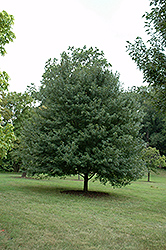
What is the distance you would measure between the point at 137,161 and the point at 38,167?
5.22 metres

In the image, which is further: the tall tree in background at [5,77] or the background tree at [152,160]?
the background tree at [152,160]

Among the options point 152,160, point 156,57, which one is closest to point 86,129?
point 156,57

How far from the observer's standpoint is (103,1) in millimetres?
7520

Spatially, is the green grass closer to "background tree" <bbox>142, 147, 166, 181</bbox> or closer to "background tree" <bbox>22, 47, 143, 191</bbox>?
"background tree" <bbox>22, 47, 143, 191</bbox>

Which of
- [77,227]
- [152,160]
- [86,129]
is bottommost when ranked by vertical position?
[77,227]

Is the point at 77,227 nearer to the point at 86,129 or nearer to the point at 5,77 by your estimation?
the point at 5,77

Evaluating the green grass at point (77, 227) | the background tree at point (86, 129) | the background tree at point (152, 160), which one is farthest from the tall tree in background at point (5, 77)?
the background tree at point (152, 160)

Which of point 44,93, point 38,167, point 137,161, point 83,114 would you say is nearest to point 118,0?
point 83,114

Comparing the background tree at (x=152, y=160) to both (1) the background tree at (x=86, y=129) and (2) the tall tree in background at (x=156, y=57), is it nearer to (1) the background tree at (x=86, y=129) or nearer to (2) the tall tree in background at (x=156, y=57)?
(1) the background tree at (x=86, y=129)

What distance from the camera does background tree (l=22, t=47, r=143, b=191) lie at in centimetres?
1088

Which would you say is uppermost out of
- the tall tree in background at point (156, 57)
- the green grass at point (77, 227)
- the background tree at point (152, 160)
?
the tall tree in background at point (156, 57)

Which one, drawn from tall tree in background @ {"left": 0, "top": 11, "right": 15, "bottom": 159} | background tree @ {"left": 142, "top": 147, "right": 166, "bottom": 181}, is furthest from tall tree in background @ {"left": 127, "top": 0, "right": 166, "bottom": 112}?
background tree @ {"left": 142, "top": 147, "right": 166, "bottom": 181}

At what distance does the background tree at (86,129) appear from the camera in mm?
10883

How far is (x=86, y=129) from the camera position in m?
11.3
